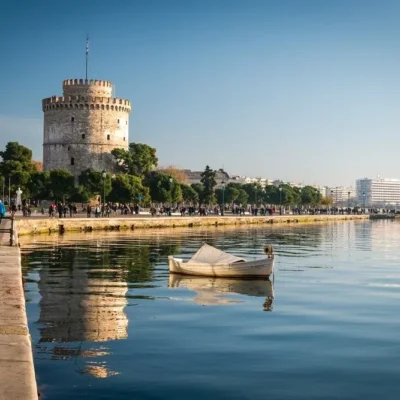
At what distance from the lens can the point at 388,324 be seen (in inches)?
600

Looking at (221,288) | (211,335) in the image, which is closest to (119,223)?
(221,288)

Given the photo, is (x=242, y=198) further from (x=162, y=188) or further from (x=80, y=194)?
(x=80, y=194)

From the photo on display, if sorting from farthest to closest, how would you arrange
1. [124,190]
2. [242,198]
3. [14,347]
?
[242,198], [124,190], [14,347]

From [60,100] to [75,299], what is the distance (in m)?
79.8

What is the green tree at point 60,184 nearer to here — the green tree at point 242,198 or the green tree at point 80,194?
the green tree at point 80,194

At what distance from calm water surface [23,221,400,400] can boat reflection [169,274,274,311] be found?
0.03 metres

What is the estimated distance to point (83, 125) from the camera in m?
94.2

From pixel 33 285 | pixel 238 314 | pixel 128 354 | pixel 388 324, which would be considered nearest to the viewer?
pixel 128 354

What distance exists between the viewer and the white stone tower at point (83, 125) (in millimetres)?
94125

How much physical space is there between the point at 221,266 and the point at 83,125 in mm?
73646

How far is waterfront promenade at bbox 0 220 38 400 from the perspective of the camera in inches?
288

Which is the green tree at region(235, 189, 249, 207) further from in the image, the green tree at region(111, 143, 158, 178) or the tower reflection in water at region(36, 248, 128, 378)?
the tower reflection in water at region(36, 248, 128, 378)

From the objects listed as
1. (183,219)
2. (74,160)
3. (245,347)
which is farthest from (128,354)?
(74,160)

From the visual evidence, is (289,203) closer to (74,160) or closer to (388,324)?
(74,160)
